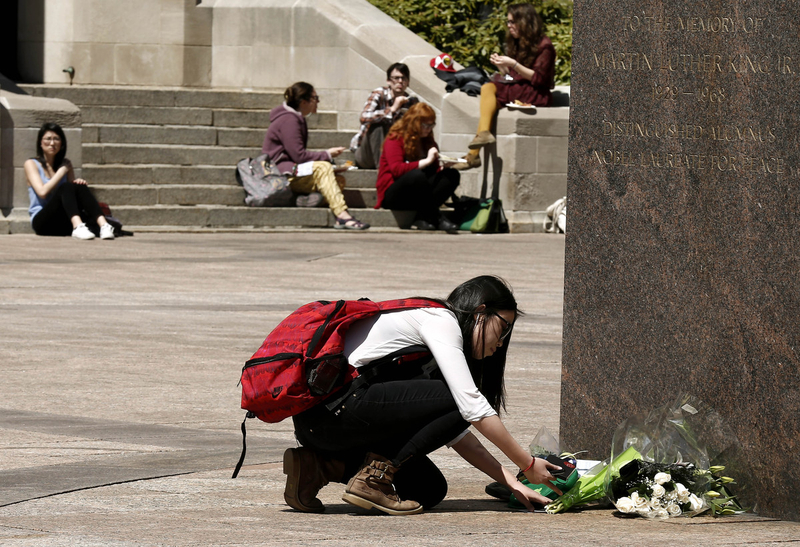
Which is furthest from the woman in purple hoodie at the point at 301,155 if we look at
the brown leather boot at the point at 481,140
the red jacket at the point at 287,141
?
the brown leather boot at the point at 481,140

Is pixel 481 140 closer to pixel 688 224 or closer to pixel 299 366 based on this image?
pixel 688 224

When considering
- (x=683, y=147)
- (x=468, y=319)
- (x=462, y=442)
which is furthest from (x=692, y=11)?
(x=462, y=442)

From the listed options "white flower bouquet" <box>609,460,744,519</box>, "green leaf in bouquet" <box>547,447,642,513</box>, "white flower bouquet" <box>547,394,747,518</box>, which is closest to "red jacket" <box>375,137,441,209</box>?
"white flower bouquet" <box>547,394,747,518</box>

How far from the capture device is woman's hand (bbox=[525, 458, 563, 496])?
5102 mm

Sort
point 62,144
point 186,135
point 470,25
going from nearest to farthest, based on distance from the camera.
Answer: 1. point 62,144
2. point 186,135
3. point 470,25

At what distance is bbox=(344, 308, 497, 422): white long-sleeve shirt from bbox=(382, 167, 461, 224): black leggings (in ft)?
38.6

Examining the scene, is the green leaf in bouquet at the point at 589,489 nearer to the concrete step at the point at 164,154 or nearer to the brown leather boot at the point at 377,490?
the brown leather boot at the point at 377,490

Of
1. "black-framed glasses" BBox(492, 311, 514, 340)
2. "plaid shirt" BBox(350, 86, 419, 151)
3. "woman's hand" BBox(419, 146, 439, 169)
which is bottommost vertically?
"woman's hand" BBox(419, 146, 439, 169)

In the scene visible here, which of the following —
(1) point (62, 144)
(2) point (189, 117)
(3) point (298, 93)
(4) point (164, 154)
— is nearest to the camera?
(1) point (62, 144)

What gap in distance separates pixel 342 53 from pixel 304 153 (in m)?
3.07

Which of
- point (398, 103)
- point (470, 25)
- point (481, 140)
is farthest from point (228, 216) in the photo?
point (470, 25)

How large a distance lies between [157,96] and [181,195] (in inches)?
86.7

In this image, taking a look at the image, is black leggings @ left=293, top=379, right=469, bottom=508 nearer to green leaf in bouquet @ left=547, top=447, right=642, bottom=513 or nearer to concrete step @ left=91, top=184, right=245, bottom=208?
green leaf in bouquet @ left=547, top=447, right=642, bottom=513

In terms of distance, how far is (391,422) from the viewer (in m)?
5.12
